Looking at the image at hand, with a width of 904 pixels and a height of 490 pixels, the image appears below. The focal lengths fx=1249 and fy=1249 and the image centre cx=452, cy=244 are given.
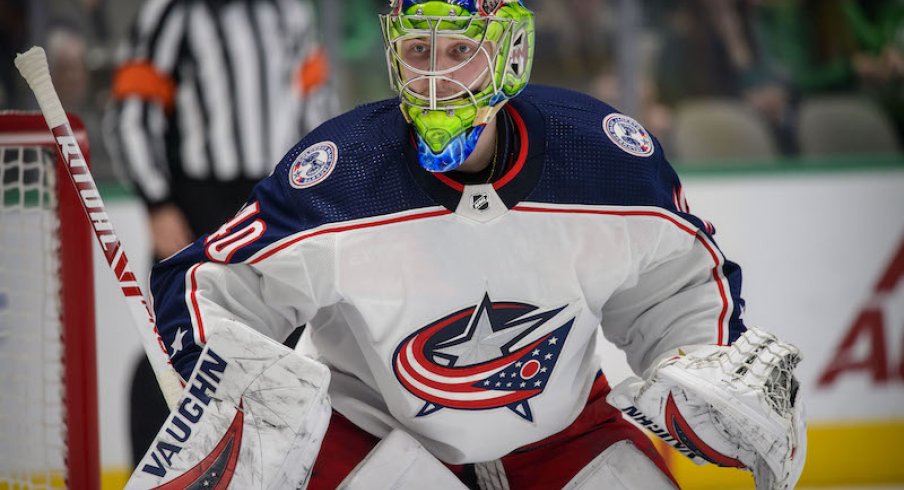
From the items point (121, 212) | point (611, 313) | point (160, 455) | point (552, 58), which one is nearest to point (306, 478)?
point (160, 455)

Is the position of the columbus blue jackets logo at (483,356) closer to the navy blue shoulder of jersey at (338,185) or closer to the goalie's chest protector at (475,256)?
the goalie's chest protector at (475,256)

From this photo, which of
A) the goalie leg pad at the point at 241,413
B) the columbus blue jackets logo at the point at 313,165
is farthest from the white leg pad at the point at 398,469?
the columbus blue jackets logo at the point at 313,165

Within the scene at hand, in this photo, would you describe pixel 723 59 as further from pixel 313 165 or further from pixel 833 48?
pixel 313 165

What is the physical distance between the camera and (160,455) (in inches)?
65.4

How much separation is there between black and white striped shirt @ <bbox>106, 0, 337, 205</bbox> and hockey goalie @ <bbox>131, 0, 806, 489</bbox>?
1562 millimetres

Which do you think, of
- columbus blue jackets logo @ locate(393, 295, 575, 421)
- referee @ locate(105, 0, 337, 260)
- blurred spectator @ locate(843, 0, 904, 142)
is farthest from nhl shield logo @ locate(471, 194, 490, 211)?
blurred spectator @ locate(843, 0, 904, 142)

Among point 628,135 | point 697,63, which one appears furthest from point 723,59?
point 628,135

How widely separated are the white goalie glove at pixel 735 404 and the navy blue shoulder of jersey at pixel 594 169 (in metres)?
0.25

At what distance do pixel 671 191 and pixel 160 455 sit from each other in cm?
85

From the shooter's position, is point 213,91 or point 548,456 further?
point 213,91

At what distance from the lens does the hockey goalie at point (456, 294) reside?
169 centimetres

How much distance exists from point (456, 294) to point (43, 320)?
84 centimetres

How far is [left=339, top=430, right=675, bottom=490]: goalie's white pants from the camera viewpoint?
1823mm

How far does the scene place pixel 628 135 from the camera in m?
1.92
